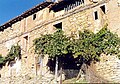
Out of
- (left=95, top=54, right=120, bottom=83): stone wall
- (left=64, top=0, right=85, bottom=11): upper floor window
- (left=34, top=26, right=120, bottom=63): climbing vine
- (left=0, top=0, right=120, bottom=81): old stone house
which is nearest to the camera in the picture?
(left=95, top=54, right=120, bottom=83): stone wall

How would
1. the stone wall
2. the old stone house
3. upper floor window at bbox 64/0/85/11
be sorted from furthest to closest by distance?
upper floor window at bbox 64/0/85/11, the old stone house, the stone wall

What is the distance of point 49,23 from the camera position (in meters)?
27.3

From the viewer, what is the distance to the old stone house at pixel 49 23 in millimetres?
22188

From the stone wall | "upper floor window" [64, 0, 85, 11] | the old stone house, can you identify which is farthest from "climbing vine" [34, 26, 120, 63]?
"upper floor window" [64, 0, 85, 11]

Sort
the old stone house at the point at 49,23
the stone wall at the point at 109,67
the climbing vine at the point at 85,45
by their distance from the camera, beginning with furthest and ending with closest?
the old stone house at the point at 49,23, the climbing vine at the point at 85,45, the stone wall at the point at 109,67

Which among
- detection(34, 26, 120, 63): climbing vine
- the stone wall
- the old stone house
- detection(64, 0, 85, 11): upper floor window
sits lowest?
the stone wall

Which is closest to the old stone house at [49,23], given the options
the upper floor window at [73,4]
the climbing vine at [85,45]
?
the upper floor window at [73,4]

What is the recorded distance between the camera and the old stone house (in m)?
22.2

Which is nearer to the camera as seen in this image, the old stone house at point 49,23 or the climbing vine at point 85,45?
the climbing vine at point 85,45

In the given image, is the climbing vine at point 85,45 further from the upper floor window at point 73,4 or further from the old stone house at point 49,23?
the upper floor window at point 73,4

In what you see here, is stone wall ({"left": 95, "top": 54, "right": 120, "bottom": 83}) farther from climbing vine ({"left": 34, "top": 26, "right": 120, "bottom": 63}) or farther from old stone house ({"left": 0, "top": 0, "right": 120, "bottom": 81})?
climbing vine ({"left": 34, "top": 26, "right": 120, "bottom": 63})

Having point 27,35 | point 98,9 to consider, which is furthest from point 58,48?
point 27,35

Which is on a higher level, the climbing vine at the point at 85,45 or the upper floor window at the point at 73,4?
the upper floor window at the point at 73,4

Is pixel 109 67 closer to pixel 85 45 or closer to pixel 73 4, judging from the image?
pixel 85 45
